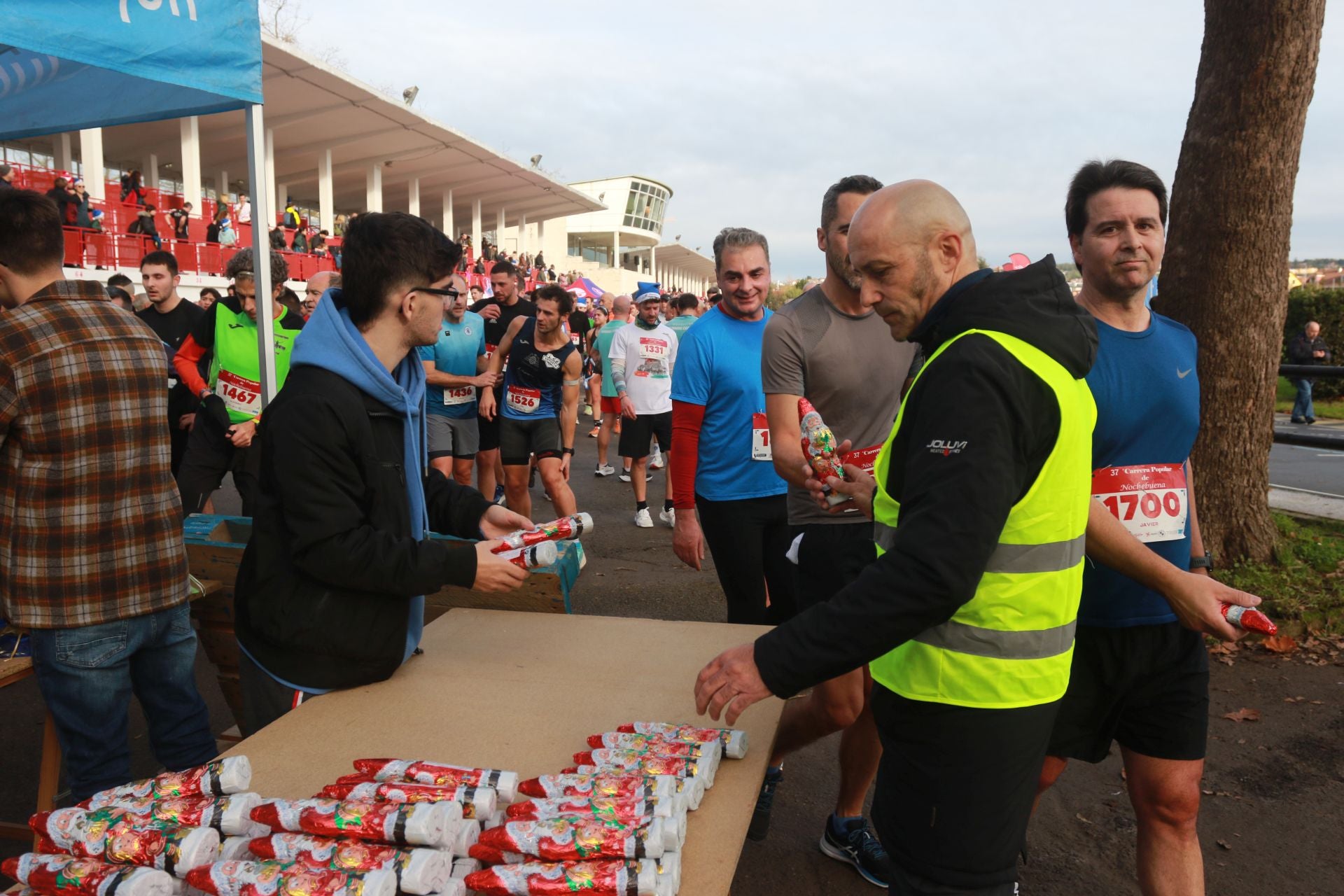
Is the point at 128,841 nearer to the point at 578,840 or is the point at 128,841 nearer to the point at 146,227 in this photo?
the point at 578,840

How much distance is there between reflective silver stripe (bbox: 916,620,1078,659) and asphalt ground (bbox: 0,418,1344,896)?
1719 millimetres

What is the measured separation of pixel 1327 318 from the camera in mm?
21891

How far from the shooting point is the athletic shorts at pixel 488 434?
811cm

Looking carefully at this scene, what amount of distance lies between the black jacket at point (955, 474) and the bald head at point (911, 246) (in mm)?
83

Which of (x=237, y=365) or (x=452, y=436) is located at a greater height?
(x=237, y=365)

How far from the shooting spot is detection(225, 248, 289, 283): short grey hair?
18.4ft

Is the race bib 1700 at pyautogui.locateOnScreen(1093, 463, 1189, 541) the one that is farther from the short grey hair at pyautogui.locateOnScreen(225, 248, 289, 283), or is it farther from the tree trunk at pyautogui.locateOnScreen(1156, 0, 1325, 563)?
the short grey hair at pyautogui.locateOnScreen(225, 248, 289, 283)

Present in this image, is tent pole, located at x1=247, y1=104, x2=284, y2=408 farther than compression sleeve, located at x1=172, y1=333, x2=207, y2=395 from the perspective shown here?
No

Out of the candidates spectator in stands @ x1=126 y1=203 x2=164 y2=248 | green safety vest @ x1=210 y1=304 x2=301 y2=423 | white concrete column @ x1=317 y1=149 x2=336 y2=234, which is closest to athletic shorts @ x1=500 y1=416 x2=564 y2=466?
green safety vest @ x1=210 y1=304 x2=301 y2=423

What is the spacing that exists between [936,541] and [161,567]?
93.6 inches

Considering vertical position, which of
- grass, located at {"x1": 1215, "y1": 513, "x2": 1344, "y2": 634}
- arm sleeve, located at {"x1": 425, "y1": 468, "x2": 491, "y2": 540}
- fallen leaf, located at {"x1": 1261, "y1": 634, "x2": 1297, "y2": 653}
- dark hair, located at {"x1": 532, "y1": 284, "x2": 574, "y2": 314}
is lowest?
fallen leaf, located at {"x1": 1261, "y1": 634, "x2": 1297, "y2": 653}

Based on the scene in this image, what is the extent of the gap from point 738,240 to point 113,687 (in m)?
2.83

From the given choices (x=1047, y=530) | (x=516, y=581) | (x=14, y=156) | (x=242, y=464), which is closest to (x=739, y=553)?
(x=516, y=581)

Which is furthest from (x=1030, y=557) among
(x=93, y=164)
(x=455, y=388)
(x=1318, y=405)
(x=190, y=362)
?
(x=93, y=164)
